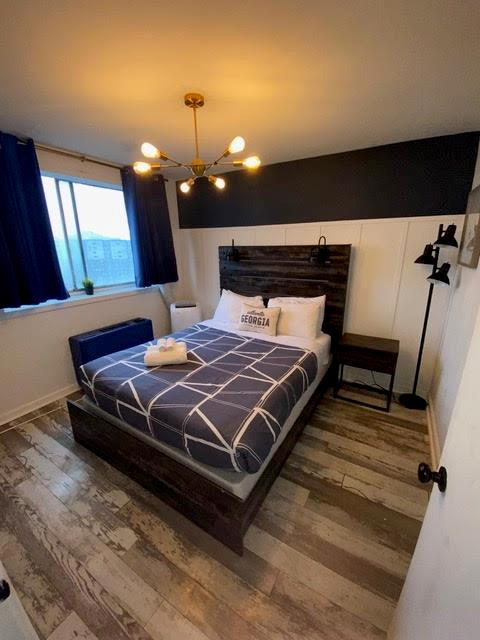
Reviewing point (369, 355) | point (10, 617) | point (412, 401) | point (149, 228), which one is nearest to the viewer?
point (10, 617)

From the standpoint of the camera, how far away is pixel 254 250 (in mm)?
3260

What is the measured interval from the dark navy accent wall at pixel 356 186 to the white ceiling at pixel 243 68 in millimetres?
188

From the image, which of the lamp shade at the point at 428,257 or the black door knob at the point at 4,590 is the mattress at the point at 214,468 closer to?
the black door knob at the point at 4,590

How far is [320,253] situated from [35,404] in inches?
129

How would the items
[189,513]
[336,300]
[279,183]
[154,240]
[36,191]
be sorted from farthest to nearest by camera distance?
[154,240] → [279,183] → [336,300] → [36,191] → [189,513]

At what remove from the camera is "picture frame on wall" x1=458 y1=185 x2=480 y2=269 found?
67.9 inches

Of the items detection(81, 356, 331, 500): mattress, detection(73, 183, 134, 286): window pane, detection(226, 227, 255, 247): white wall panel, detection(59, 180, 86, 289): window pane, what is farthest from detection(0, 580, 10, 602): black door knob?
detection(226, 227, 255, 247): white wall panel

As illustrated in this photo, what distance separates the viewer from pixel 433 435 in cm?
212

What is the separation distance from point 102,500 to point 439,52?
312cm

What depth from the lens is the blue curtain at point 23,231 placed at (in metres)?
2.23

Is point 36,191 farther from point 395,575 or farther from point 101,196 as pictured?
point 395,575

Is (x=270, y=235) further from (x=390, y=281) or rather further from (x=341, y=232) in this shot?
(x=390, y=281)

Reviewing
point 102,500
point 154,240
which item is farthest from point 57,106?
point 102,500

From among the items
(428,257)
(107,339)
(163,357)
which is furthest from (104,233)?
(428,257)
